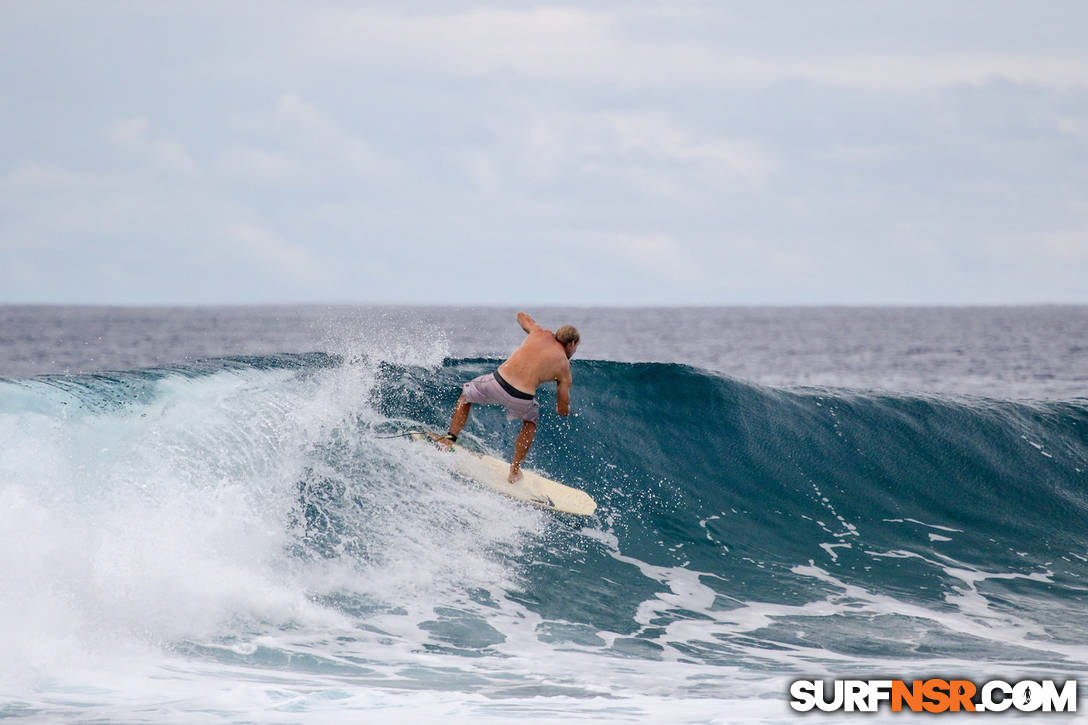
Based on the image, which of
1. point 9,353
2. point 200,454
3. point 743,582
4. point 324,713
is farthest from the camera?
point 9,353

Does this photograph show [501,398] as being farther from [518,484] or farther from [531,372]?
[518,484]

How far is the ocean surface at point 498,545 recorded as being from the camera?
23.4 feet

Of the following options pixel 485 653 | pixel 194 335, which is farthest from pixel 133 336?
pixel 485 653

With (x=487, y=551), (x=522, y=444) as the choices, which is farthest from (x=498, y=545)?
(x=522, y=444)

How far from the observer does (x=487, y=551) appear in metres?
9.83

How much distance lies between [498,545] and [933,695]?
4.25 m

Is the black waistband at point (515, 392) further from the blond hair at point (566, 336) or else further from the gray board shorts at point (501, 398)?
the blond hair at point (566, 336)

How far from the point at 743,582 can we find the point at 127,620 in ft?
19.4

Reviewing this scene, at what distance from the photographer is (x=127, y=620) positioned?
24.6ft

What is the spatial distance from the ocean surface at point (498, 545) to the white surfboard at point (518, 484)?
6.1 inches

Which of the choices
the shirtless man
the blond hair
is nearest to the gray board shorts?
the shirtless man

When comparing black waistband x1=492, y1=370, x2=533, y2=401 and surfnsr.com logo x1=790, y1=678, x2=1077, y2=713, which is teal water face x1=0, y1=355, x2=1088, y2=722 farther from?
black waistband x1=492, y1=370, x2=533, y2=401

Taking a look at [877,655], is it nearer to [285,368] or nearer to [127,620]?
[127,620]

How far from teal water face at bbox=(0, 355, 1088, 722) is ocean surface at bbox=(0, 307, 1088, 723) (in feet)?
0.10
